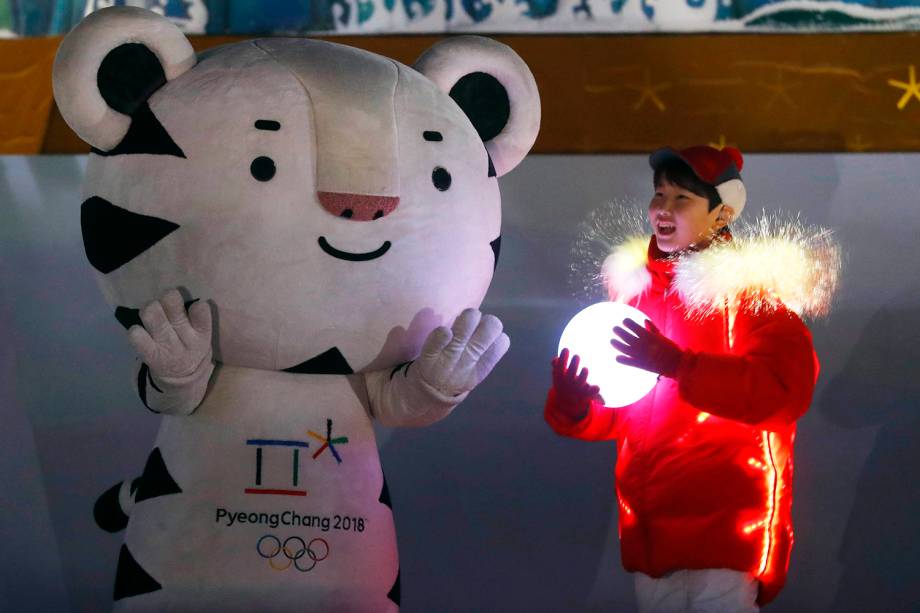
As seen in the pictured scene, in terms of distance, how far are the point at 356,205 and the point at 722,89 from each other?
3.59 feet

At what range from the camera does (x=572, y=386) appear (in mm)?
2125

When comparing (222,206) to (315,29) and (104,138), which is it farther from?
(315,29)

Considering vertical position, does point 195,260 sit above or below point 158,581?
above

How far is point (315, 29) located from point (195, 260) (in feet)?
3.06

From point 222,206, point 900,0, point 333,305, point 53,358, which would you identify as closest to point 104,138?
point 222,206

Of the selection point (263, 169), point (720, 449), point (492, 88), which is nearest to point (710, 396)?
point (720, 449)

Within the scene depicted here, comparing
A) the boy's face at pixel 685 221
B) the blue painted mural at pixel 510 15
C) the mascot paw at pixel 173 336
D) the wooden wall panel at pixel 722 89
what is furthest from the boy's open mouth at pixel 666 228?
the mascot paw at pixel 173 336

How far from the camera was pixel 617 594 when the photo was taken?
2752 mm

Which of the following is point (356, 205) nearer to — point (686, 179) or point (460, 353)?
point (460, 353)

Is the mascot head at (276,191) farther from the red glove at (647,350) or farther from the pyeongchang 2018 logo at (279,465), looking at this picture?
the red glove at (647,350)

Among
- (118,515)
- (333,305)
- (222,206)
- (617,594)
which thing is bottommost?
(617,594)

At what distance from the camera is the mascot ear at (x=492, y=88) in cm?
222

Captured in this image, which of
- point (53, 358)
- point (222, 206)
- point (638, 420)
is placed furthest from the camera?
point (53, 358)

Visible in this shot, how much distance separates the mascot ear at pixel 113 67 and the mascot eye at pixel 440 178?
0.49m
